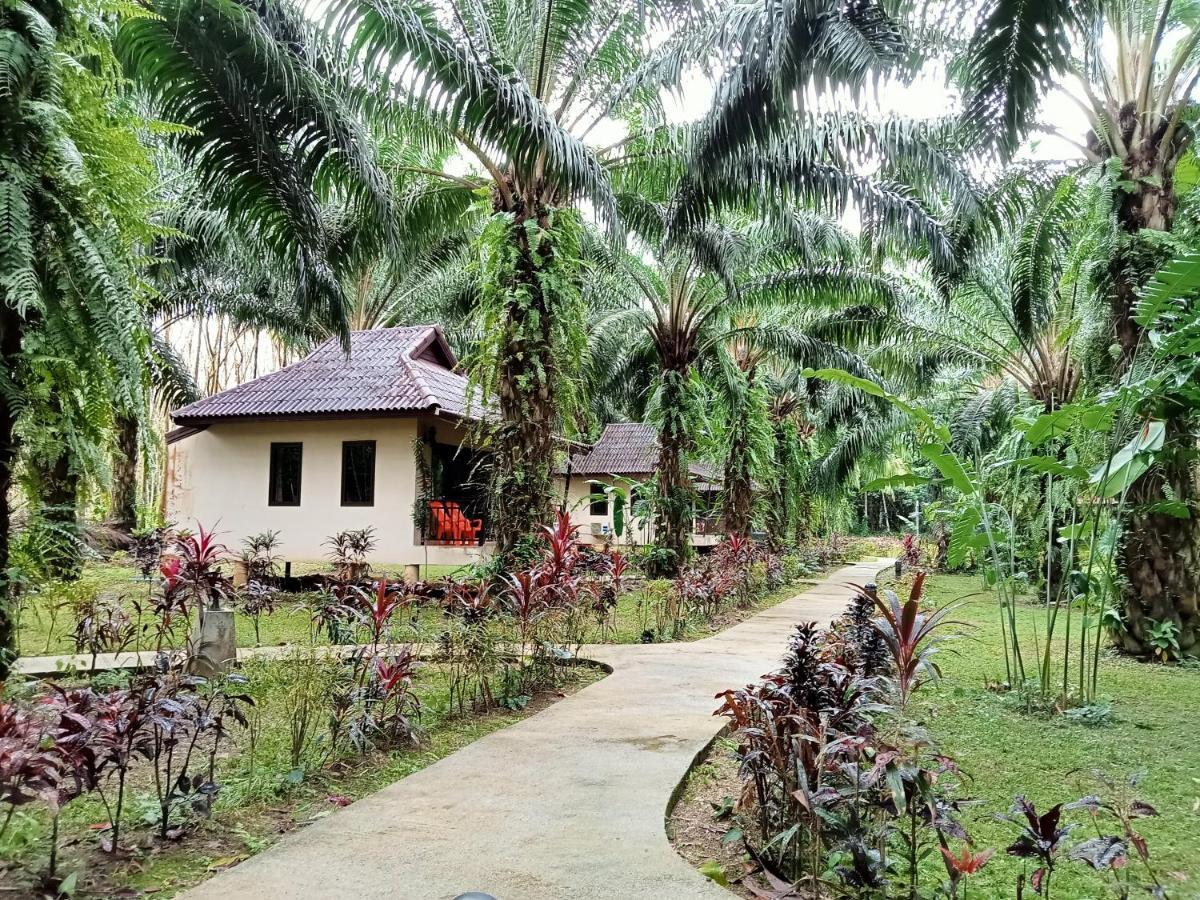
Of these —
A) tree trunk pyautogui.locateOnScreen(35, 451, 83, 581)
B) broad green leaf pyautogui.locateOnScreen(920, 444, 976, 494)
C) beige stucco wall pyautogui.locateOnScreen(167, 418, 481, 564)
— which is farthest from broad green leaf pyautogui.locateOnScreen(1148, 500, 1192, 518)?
beige stucco wall pyautogui.locateOnScreen(167, 418, 481, 564)

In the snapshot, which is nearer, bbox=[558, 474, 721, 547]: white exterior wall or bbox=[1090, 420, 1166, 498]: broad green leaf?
bbox=[1090, 420, 1166, 498]: broad green leaf

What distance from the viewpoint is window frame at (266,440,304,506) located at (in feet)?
49.2

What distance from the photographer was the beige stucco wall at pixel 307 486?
14.0 m

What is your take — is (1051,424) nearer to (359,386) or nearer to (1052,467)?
(1052,467)

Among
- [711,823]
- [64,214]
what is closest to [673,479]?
[711,823]

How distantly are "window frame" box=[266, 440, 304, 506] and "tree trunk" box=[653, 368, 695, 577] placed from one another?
266 inches

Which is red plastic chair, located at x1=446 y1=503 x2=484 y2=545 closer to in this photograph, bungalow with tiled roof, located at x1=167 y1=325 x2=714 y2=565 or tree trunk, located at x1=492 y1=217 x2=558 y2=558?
bungalow with tiled roof, located at x1=167 y1=325 x2=714 y2=565

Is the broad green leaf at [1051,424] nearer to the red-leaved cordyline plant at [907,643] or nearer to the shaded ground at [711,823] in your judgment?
the red-leaved cordyline plant at [907,643]

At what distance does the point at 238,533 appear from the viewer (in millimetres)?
15328

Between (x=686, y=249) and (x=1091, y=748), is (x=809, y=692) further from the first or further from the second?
(x=686, y=249)

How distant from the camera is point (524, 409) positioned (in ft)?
32.0

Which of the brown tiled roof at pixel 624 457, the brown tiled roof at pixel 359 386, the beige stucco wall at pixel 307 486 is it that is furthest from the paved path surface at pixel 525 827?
the brown tiled roof at pixel 624 457

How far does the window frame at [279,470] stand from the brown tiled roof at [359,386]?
31.7 inches

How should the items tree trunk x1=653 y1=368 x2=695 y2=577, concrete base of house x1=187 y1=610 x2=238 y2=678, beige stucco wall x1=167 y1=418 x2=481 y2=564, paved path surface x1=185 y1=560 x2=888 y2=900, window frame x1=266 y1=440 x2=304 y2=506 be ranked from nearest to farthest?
paved path surface x1=185 y1=560 x2=888 y2=900, concrete base of house x1=187 y1=610 x2=238 y2=678, beige stucco wall x1=167 y1=418 x2=481 y2=564, window frame x1=266 y1=440 x2=304 y2=506, tree trunk x1=653 y1=368 x2=695 y2=577
